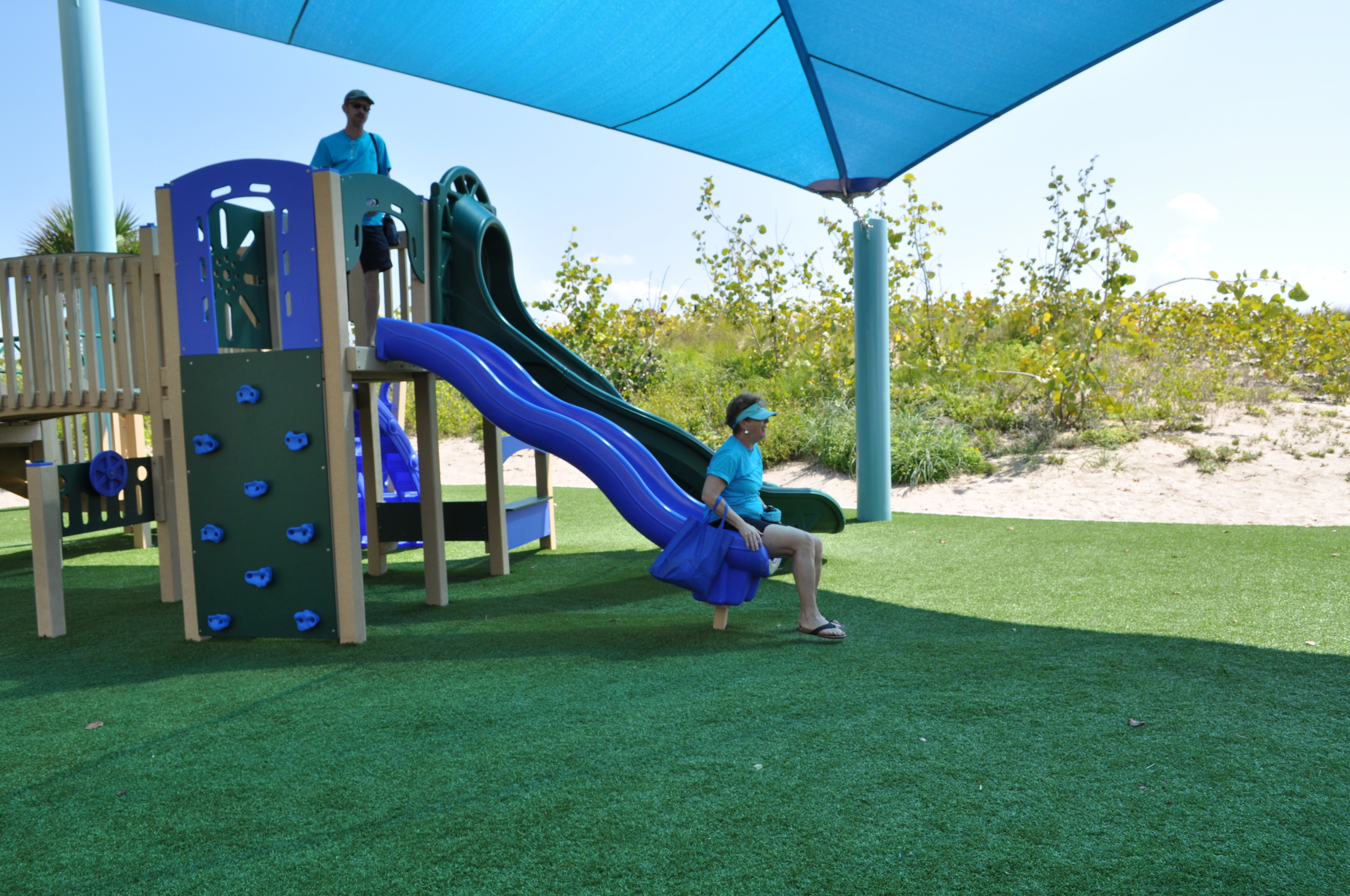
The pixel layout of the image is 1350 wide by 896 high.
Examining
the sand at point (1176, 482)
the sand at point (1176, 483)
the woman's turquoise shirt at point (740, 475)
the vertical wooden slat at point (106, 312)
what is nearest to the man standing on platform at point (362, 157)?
the vertical wooden slat at point (106, 312)

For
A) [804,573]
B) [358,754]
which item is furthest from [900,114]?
[358,754]

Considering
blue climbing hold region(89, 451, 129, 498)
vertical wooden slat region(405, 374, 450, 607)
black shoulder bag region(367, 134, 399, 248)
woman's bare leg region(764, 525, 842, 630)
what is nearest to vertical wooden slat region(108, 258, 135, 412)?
blue climbing hold region(89, 451, 129, 498)

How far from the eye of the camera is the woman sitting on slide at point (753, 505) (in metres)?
4.40

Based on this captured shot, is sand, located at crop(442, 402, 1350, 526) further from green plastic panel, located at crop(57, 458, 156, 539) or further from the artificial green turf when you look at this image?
green plastic panel, located at crop(57, 458, 156, 539)

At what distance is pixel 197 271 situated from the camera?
4.69 m

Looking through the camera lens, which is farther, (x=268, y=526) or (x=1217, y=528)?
(x=1217, y=528)

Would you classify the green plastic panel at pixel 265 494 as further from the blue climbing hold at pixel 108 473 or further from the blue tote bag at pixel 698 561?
the blue tote bag at pixel 698 561

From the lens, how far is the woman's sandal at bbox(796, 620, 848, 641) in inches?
173

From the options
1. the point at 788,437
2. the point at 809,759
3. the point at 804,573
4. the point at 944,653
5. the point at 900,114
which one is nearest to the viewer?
the point at 809,759

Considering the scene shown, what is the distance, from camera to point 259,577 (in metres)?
4.66

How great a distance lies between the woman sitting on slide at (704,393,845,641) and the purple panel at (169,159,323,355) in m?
2.13

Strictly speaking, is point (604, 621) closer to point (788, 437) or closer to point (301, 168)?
point (301, 168)

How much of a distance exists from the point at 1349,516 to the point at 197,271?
884 centimetres

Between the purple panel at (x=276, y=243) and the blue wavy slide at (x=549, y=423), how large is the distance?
18.5 inches
